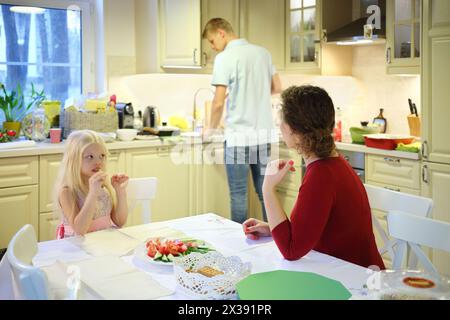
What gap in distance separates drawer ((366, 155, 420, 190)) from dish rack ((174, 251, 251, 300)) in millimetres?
2052

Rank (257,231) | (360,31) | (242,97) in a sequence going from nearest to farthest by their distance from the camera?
(257,231) → (242,97) → (360,31)

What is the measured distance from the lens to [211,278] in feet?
4.62

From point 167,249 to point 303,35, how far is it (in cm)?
291

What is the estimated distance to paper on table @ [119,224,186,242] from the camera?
6.35 ft

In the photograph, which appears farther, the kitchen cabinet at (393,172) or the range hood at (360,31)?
the range hood at (360,31)

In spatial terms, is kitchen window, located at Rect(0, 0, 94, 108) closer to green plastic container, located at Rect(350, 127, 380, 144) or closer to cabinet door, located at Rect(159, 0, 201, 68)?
cabinet door, located at Rect(159, 0, 201, 68)

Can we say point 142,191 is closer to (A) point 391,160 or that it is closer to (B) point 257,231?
(B) point 257,231

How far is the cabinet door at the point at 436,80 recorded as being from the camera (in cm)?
306

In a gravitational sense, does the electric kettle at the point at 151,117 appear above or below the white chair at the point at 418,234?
above

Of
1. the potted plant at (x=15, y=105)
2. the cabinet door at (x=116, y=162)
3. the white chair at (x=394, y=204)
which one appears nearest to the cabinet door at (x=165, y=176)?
the cabinet door at (x=116, y=162)

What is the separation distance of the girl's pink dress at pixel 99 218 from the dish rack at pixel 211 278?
30.7 inches

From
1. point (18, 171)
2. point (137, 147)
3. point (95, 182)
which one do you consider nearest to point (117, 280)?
point (95, 182)

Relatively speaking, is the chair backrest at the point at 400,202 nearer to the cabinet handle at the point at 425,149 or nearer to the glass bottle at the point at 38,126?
the cabinet handle at the point at 425,149
